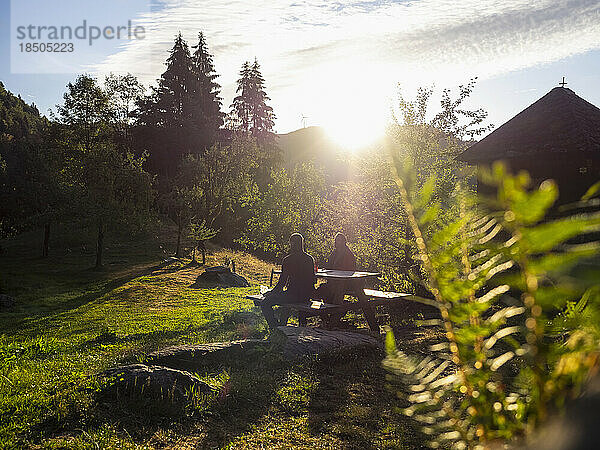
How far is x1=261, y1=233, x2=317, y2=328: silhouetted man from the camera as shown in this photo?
912 centimetres

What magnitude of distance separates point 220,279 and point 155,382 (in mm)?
15664

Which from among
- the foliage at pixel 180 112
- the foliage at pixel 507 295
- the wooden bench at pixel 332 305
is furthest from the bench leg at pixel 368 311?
the foliage at pixel 180 112

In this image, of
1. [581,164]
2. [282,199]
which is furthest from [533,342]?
[282,199]

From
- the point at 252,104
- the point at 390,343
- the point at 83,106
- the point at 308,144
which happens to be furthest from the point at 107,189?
the point at 308,144

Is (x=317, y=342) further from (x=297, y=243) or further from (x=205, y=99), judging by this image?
(x=205, y=99)

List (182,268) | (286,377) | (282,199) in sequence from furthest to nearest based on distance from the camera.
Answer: (182,268) → (282,199) → (286,377)

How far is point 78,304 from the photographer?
53.3 ft

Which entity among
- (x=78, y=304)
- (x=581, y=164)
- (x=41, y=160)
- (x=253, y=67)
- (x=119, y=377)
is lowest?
(x=78, y=304)

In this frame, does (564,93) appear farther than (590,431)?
Yes

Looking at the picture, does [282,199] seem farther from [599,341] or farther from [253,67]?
[253,67]

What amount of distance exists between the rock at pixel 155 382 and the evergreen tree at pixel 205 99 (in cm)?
4195

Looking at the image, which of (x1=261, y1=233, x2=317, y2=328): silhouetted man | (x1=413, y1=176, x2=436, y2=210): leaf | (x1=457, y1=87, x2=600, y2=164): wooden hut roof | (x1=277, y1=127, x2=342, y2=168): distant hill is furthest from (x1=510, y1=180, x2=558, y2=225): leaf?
(x1=277, y1=127, x2=342, y2=168): distant hill

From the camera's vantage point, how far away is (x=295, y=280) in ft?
30.2

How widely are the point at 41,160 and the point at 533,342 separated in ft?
110
